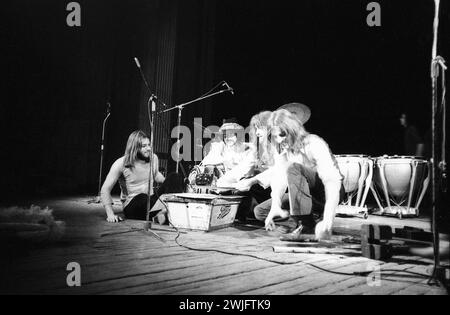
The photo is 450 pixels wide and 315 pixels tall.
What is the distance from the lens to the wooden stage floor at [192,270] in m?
1.38

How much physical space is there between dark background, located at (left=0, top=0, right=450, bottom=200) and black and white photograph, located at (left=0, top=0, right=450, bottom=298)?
0.11 ft

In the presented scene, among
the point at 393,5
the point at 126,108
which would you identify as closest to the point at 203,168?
the point at 126,108

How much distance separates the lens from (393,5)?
20.2ft

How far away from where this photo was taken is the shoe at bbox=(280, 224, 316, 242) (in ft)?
8.52

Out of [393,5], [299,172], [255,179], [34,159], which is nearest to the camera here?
[299,172]

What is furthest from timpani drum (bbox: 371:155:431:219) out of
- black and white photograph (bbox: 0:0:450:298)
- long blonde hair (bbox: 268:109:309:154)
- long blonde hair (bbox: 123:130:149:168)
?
long blonde hair (bbox: 123:130:149:168)

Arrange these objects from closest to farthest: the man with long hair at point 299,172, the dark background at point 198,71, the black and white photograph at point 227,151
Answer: the black and white photograph at point 227,151, the man with long hair at point 299,172, the dark background at point 198,71

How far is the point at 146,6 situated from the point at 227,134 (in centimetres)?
465

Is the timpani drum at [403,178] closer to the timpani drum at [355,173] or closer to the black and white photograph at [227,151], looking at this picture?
the black and white photograph at [227,151]

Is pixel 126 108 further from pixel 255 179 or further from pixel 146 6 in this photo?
pixel 255 179

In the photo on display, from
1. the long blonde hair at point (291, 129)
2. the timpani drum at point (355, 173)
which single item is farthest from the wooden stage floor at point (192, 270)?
the timpani drum at point (355, 173)

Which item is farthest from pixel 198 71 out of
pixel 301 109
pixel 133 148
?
pixel 133 148

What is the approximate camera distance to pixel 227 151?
5.43 m

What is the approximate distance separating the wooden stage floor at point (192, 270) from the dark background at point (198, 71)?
4302mm
